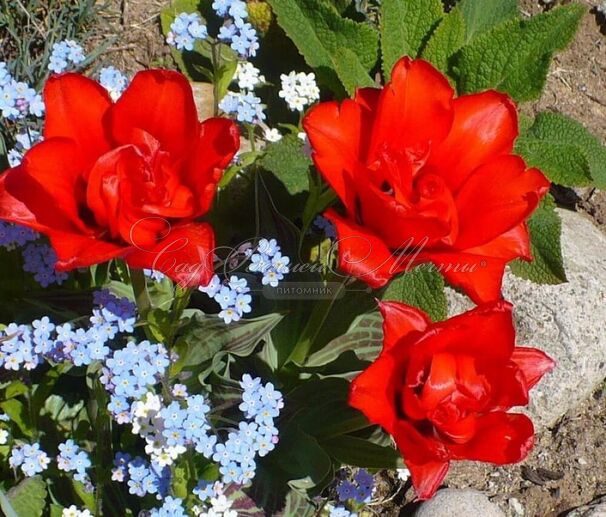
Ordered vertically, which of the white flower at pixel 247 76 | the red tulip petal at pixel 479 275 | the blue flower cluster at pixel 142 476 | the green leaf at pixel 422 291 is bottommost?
the blue flower cluster at pixel 142 476

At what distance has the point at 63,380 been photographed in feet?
6.11

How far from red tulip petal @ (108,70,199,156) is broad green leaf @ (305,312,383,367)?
0.84 meters

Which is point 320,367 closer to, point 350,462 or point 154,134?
point 350,462

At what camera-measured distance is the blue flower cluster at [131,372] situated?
4.33ft

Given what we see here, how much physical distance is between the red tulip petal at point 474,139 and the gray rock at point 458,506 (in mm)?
1062

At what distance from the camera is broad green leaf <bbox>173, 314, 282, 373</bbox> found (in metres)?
1.58

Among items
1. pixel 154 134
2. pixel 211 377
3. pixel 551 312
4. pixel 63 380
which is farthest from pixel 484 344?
pixel 551 312

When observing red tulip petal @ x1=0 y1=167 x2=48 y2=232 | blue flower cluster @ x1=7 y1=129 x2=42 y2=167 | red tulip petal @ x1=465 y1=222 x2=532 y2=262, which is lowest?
blue flower cluster @ x1=7 y1=129 x2=42 y2=167

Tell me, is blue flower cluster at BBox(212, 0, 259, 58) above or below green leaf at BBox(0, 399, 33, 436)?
above

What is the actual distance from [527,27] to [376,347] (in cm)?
89

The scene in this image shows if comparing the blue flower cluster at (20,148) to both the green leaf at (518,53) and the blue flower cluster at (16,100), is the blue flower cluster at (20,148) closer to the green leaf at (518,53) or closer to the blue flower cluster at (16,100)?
the blue flower cluster at (16,100)

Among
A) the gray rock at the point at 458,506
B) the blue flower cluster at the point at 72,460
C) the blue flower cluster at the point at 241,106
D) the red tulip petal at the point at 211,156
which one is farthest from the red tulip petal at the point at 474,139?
the gray rock at the point at 458,506

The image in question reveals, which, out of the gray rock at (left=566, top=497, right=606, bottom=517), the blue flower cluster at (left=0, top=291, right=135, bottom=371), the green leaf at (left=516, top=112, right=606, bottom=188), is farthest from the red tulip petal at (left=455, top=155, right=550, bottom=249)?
the gray rock at (left=566, top=497, right=606, bottom=517)

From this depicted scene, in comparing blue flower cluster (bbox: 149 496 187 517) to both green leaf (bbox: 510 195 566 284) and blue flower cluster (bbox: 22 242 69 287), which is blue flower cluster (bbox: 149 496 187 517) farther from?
green leaf (bbox: 510 195 566 284)
